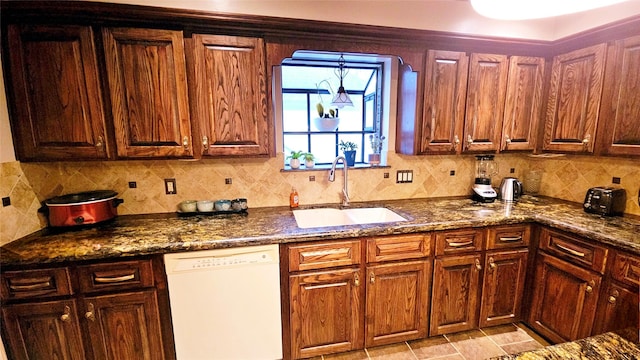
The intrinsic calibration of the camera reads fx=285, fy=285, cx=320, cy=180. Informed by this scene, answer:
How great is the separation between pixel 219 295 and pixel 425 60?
210 cm

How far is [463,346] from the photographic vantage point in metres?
2.03

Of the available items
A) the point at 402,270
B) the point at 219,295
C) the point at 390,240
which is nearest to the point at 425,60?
the point at 390,240

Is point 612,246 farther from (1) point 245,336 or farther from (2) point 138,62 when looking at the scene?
(2) point 138,62

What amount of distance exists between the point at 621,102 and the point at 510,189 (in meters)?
0.88

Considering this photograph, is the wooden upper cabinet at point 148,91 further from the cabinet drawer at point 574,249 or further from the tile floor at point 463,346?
the cabinet drawer at point 574,249

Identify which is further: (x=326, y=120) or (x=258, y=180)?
(x=326, y=120)

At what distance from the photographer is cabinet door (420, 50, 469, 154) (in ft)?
6.86

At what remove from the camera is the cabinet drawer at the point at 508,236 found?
201cm

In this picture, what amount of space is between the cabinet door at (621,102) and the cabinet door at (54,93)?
3209 mm

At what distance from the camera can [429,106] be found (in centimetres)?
213

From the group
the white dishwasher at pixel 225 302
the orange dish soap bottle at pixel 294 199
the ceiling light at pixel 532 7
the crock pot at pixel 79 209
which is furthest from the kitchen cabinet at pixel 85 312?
the ceiling light at pixel 532 7

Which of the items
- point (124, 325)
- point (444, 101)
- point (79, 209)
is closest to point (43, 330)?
point (124, 325)

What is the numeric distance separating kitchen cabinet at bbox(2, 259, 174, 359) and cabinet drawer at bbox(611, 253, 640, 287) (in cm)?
260

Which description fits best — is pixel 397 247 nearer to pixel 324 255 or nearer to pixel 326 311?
pixel 324 255
